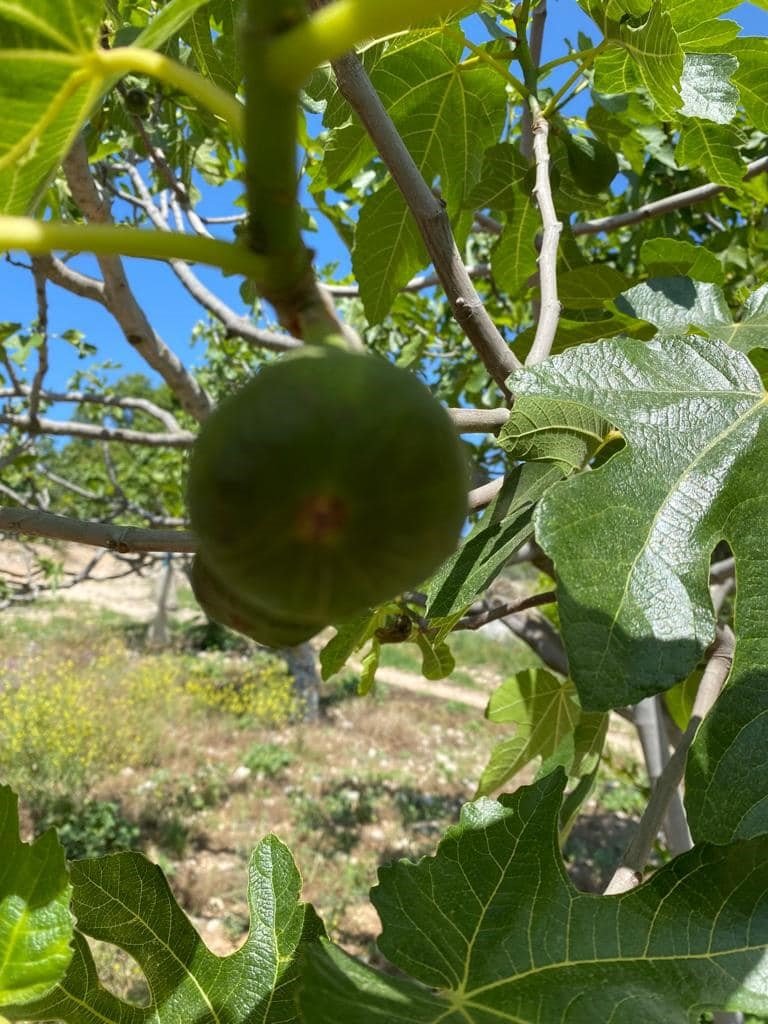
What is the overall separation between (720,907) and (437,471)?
31.1 inches

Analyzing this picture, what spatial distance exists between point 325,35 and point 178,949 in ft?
4.12

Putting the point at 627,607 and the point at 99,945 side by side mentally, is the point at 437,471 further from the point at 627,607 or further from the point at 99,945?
the point at 99,945

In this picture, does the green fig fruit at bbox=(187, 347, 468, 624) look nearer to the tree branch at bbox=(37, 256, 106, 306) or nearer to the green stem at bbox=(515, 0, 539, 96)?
the green stem at bbox=(515, 0, 539, 96)

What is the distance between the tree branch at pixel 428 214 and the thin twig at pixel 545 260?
69mm

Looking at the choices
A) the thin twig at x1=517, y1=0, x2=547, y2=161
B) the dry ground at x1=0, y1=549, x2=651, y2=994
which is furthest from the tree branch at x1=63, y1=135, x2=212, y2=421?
the dry ground at x1=0, y1=549, x2=651, y2=994

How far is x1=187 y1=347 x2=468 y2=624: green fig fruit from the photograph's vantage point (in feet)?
1.85

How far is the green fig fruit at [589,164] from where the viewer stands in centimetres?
218

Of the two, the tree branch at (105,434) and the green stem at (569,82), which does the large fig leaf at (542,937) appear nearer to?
the green stem at (569,82)

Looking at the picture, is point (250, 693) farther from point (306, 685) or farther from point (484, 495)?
point (484, 495)

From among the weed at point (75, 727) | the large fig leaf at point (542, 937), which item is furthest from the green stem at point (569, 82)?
the weed at point (75, 727)

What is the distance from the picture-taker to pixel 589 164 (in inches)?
85.9

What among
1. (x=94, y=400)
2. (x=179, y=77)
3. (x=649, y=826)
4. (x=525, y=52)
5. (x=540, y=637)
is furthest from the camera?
(x=94, y=400)

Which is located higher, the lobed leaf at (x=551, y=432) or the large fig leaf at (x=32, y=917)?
the lobed leaf at (x=551, y=432)

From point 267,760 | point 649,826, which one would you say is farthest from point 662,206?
point 267,760
